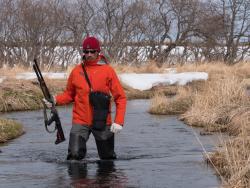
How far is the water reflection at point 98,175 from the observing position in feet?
24.6

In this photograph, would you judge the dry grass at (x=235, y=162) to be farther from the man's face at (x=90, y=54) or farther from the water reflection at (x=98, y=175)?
the man's face at (x=90, y=54)

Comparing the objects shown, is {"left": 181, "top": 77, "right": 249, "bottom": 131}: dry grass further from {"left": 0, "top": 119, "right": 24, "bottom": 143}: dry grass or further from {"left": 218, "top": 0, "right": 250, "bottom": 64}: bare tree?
{"left": 218, "top": 0, "right": 250, "bottom": 64}: bare tree

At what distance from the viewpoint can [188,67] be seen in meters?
29.1

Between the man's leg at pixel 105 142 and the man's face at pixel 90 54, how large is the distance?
3.15 feet

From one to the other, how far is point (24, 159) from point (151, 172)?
7.58 ft

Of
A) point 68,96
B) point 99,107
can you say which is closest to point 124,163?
point 99,107

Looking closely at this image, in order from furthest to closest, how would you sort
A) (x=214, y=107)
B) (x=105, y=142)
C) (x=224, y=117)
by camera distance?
(x=214, y=107) → (x=224, y=117) → (x=105, y=142)

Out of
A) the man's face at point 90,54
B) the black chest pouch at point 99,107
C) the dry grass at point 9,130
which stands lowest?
the dry grass at point 9,130

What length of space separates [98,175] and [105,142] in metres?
0.63

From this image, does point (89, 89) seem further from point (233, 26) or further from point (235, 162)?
point (233, 26)

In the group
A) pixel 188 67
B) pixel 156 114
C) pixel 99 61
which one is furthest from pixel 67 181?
pixel 188 67

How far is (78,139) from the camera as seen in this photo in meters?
8.31

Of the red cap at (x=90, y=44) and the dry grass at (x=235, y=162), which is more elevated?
the red cap at (x=90, y=44)

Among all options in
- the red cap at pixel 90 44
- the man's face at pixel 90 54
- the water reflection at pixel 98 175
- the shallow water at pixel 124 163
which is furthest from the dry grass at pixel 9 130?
the red cap at pixel 90 44
